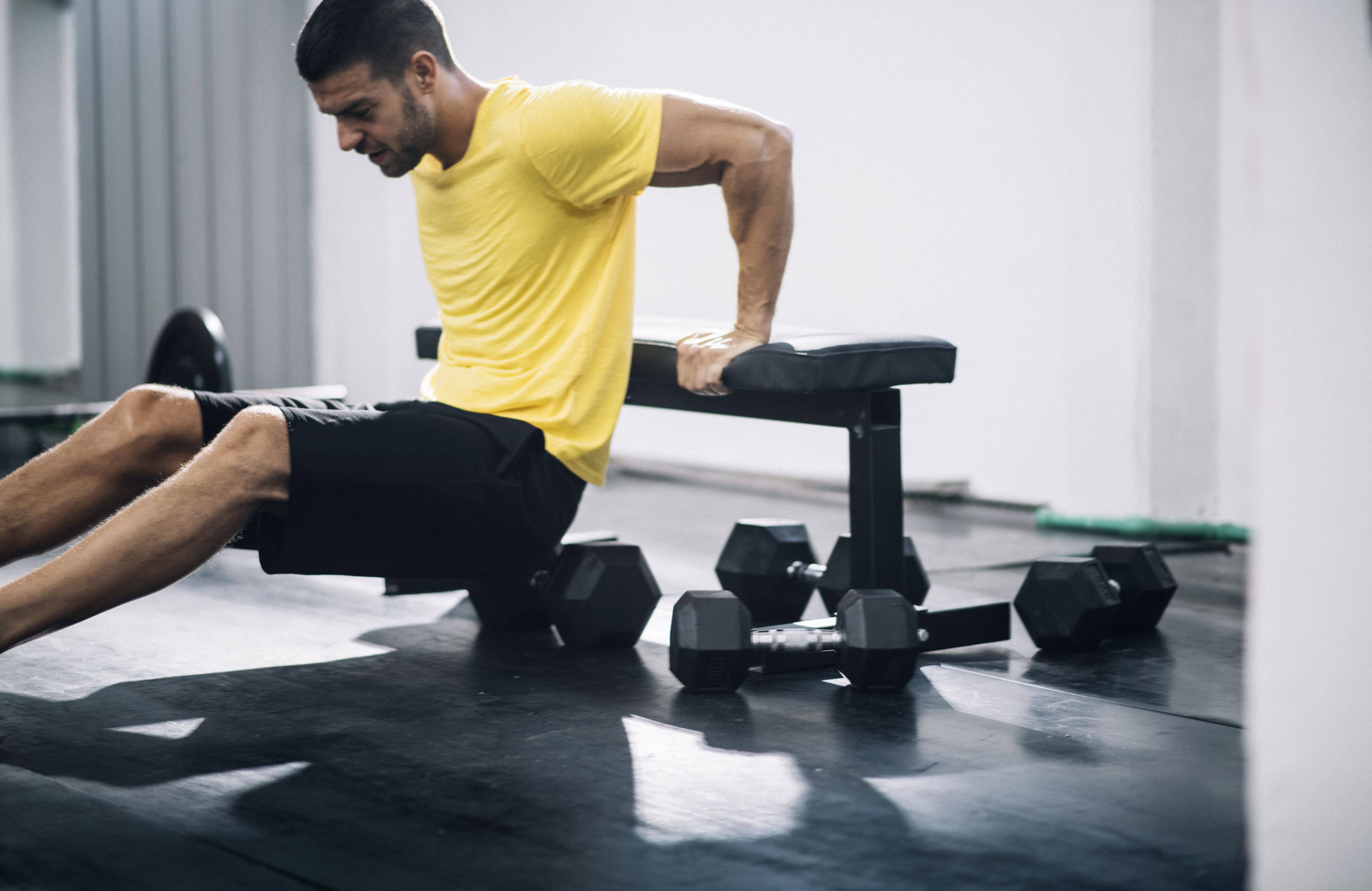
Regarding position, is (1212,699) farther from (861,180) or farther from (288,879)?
(861,180)

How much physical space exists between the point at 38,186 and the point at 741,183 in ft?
20.1

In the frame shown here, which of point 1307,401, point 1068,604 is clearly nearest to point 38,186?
point 1068,604

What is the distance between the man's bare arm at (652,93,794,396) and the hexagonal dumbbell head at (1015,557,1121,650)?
0.56 metres

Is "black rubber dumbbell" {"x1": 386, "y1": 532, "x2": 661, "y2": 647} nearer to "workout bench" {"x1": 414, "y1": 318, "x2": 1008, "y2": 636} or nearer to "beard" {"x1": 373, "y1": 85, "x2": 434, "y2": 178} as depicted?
"workout bench" {"x1": 414, "y1": 318, "x2": 1008, "y2": 636}

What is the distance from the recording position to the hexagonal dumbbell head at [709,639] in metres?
1.71

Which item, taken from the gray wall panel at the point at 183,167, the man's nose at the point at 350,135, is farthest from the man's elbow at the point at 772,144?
the gray wall panel at the point at 183,167

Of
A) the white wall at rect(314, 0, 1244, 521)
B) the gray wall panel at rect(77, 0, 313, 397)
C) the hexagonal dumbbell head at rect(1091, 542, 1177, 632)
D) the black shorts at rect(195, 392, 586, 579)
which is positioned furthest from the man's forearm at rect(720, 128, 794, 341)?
the gray wall panel at rect(77, 0, 313, 397)

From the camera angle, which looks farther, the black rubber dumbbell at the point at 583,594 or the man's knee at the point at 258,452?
the black rubber dumbbell at the point at 583,594

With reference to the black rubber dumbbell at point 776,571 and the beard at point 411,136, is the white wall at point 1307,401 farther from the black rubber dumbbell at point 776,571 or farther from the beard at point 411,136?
the black rubber dumbbell at point 776,571

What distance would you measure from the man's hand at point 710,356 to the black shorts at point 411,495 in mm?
205

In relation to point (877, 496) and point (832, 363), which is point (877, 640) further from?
point (832, 363)

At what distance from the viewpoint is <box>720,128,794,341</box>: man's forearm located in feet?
5.70

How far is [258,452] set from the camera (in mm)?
1562

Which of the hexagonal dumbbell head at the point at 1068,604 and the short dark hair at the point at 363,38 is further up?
the short dark hair at the point at 363,38
